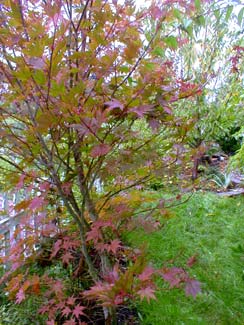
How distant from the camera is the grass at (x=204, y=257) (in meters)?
1.95

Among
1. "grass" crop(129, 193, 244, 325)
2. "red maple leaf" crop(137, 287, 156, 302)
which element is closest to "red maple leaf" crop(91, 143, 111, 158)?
"red maple leaf" crop(137, 287, 156, 302)

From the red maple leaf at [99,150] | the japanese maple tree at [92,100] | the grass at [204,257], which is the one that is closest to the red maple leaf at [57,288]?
the japanese maple tree at [92,100]

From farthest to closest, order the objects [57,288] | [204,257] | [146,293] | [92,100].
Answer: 1. [204,257]
2. [57,288]
3. [92,100]
4. [146,293]

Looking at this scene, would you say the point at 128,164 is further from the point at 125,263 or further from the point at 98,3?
the point at 125,263

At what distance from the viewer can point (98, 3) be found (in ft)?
4.39

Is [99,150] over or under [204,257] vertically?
over

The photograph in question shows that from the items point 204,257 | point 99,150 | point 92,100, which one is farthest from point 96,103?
point 204,257

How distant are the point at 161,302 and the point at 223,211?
1.91 meters

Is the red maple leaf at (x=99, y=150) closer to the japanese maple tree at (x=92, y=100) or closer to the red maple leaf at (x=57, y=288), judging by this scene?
the japanese maple tree at (x=92, y=100)

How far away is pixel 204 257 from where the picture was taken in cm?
262

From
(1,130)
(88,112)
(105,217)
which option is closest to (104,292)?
(105,217)

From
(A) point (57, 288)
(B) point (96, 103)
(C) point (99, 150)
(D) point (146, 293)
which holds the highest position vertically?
(B) point (96, 103)

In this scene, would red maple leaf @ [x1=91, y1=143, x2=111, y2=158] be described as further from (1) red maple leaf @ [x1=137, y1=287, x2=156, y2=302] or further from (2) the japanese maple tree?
(1) red maple leaf @ [x1=137, y1=287, x2=156, y2=302]

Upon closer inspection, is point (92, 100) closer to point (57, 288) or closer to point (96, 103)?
point (96, 103)
